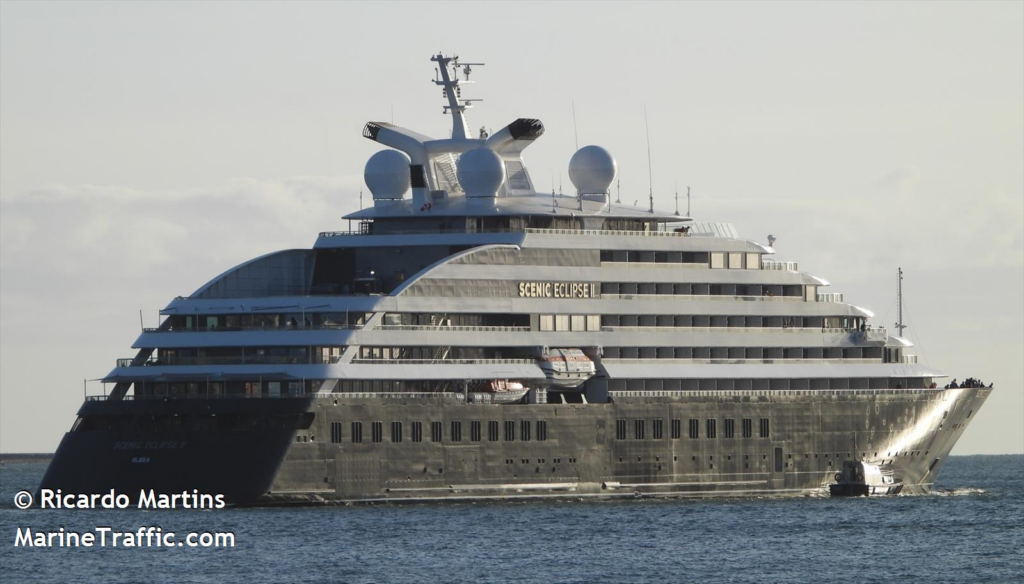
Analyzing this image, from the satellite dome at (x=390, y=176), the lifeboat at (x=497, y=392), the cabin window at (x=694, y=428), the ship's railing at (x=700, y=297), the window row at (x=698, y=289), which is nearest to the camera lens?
the lifeboat at (x=497, y=392)

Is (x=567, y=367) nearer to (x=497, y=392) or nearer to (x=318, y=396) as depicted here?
(x=497, y=392)

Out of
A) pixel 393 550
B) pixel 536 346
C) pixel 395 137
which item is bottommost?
pixel 393 550

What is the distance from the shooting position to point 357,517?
8300 cm

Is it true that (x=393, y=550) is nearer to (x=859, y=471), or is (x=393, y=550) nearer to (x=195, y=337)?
(x=195, y=337)

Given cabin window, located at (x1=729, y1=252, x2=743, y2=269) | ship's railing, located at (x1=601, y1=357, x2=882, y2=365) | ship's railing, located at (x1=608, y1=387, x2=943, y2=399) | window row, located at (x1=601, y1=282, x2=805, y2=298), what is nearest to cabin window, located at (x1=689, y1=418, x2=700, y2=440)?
ship's railing, located at (x1=608, y1=387, x2=943, y2=399)

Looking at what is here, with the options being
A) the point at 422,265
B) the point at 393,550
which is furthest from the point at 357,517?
the point at 422,265

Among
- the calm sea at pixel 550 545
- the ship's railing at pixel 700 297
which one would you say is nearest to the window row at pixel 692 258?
the ship's railing at pixel 700 297

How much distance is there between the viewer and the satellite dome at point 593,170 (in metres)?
99.2

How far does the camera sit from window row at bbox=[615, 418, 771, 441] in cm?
9356

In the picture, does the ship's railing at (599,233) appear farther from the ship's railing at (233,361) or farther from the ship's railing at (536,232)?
the ship's railing at (233,361)

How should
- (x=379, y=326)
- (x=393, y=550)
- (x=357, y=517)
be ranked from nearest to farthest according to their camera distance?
(x=393, y=550) → (x=357, y=517) → (x=379, y=326)

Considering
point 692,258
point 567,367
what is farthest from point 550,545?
point 692,258

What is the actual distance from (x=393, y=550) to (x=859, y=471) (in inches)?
1191

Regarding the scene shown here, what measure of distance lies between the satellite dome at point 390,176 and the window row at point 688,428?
45.2ft
